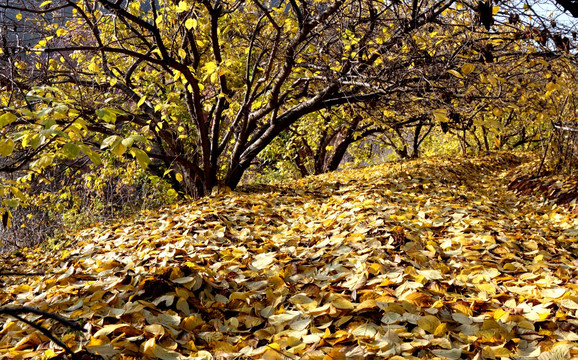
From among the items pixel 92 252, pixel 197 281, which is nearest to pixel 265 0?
pixel 92 252

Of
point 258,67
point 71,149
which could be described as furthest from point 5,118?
point 258,67

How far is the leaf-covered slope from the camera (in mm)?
1797

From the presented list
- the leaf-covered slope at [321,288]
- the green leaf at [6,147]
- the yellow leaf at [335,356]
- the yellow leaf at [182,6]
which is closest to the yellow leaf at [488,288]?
the leaf-covered slope at [321,288]

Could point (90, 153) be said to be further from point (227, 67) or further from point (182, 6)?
point (227, 67)

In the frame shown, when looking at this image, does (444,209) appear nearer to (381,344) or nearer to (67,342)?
(381,344)

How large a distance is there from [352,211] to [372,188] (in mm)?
1444

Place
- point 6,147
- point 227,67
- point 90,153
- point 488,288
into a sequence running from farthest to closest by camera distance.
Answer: point 227,67 → point 488,288 → point 6,147 → point 90,153

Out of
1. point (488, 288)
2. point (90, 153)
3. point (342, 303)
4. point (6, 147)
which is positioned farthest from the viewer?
point (488, 288)

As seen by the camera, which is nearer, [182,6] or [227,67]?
[182,6]

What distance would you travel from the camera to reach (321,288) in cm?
234

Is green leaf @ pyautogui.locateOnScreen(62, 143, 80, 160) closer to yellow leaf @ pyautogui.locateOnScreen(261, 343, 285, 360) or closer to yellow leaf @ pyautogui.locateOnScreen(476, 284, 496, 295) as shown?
yellow leaf @ pyautogui.locateOnScreen(261, 343, 285, 360)

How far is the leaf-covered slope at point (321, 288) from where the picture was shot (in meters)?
1.80

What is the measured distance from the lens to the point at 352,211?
148 inches

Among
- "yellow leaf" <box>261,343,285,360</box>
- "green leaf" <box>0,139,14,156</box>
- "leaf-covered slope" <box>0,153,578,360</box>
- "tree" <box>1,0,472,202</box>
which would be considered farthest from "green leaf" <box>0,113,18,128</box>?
"tree" <box>1,0,472,202</box>
